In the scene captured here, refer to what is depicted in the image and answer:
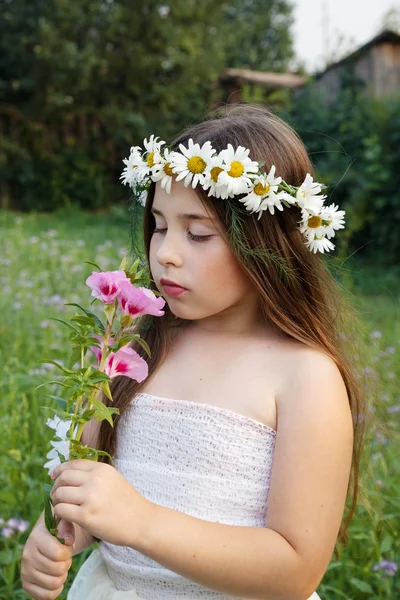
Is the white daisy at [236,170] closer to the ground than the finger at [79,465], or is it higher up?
higher up

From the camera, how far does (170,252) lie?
1.22 m

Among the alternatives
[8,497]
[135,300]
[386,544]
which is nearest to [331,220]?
[135,300]

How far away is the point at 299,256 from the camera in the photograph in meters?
1.35

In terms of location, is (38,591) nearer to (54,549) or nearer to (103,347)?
(54,549)

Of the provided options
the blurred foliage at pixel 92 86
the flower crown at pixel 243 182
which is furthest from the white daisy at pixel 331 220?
the blurred foliage at pixel 92 86

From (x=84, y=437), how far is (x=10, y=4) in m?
11.8

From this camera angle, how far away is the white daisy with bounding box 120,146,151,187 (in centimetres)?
135

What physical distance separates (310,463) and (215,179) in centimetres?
49

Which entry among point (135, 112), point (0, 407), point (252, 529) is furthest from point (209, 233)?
point (135, 112)

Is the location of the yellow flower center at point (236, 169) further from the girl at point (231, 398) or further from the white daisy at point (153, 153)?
the white daisy at point (153, 153)

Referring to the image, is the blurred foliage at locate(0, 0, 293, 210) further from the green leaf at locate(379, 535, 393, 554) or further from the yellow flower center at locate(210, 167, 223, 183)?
the yellow flower center at locate(210, 167, 223, 183)

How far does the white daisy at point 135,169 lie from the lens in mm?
1352

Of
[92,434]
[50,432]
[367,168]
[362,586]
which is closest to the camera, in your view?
[92,434]

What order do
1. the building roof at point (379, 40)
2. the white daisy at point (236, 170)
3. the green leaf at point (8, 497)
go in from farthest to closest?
the building roof at point (379, 40), the green leaf at point (8, 497), the white daisy at point (236, 170)
